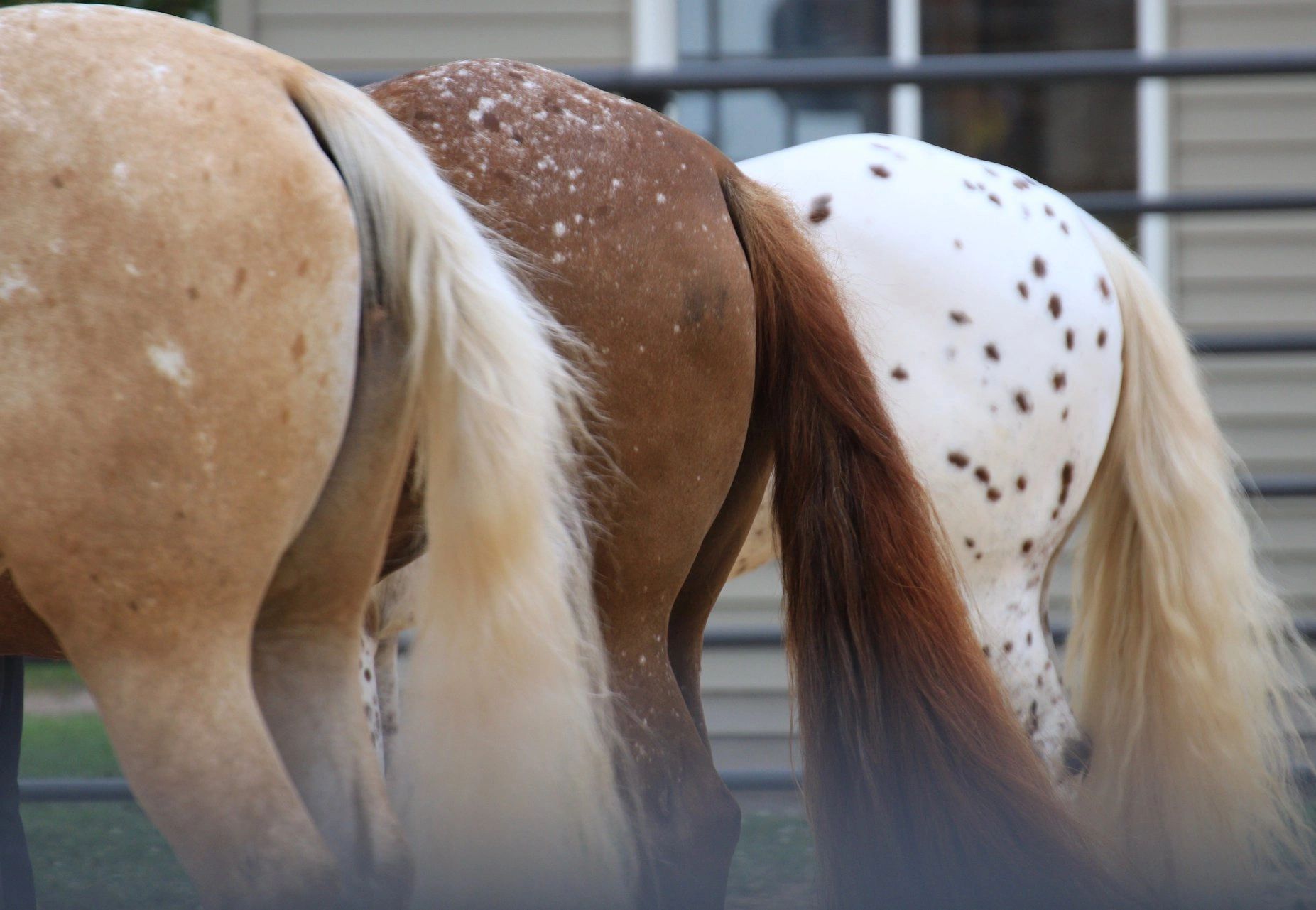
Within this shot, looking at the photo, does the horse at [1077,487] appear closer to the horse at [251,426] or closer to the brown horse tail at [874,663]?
the brown horse tail at [874,663]

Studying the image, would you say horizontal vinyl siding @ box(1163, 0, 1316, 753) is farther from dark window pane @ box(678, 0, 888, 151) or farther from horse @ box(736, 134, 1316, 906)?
horse @ box(736, 134, 1316, 906)

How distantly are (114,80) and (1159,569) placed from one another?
4.15 feet

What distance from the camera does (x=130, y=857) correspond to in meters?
1.87

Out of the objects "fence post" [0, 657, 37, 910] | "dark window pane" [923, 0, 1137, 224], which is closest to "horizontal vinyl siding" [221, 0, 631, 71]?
"dark window pane" [923, 0, 1137, 224]

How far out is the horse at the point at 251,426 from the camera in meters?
0.72

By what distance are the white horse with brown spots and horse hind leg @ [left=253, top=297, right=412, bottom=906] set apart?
1.56 ft

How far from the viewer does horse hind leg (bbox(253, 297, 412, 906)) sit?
845 millimetres

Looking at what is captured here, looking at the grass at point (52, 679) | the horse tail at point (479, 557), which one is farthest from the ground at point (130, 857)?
the grass at point (52, 679)

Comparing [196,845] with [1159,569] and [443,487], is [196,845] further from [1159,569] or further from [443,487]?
[1159,569]

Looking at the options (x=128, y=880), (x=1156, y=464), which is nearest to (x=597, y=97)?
(x=1156, y=464)

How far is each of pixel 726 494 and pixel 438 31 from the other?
86.9 inches

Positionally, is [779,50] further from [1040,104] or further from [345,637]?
[345,637]

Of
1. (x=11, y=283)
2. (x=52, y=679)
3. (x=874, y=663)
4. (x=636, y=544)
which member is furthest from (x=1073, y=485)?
(x=52, y=679)

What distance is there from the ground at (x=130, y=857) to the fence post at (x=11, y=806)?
319 mm
